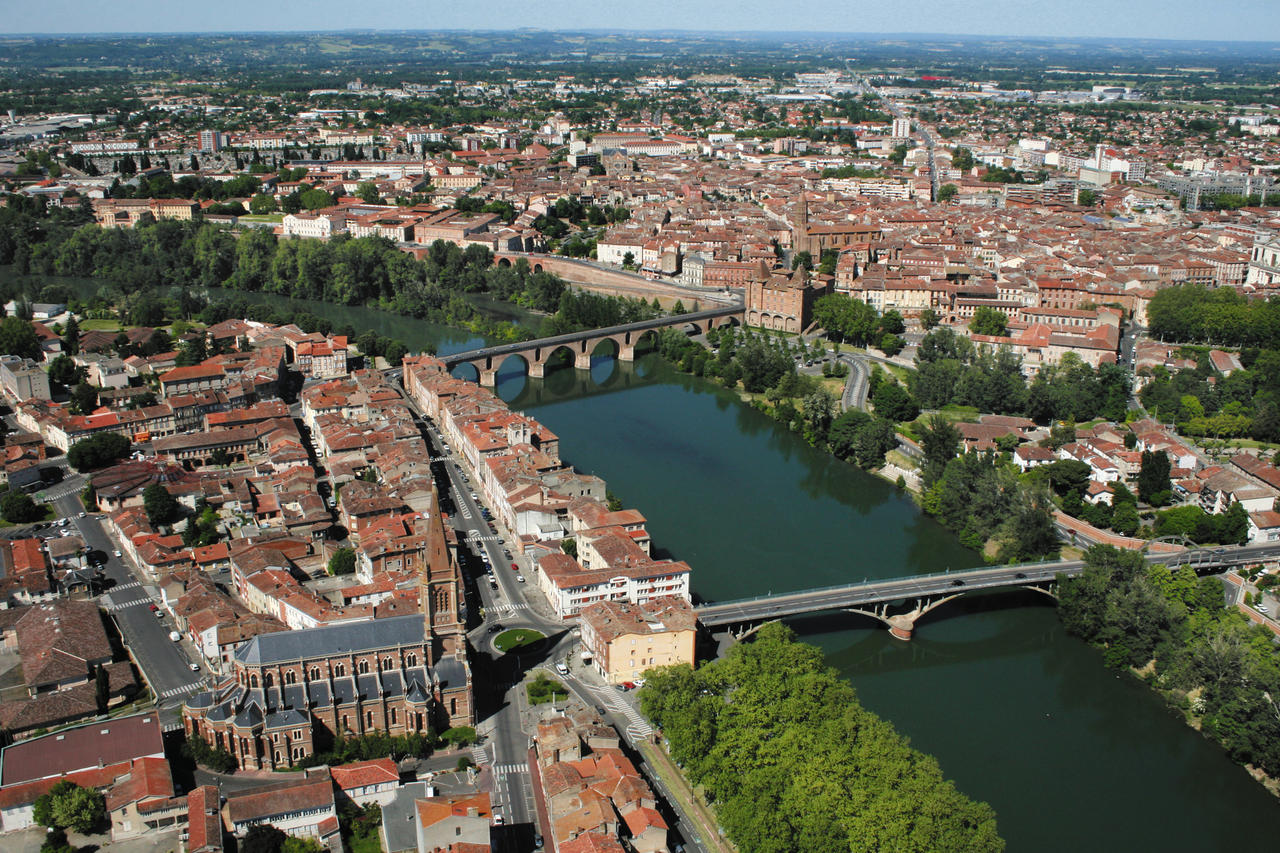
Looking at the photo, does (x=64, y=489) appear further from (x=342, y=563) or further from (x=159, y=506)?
(x=342, y=563)

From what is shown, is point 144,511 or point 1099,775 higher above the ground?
point 144,511

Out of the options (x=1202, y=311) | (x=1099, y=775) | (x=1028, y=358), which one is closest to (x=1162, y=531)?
(x=1099, y=775)

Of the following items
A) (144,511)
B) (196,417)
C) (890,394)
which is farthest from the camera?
(890,394)

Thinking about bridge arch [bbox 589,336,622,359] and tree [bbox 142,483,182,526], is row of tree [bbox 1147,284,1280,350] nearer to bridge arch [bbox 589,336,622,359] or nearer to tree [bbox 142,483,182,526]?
bridge arch [bbox 589,336,622,359]

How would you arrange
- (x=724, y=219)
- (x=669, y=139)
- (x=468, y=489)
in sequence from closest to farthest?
(x=468, y=489) < (x=724, y=219) < (x=669, y=139)

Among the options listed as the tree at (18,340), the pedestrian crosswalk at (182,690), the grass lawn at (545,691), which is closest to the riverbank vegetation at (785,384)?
the grass lawn at (545,691)

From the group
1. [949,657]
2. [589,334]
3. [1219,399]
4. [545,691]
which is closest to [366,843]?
[545,691]

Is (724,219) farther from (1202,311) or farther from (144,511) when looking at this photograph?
(144,511)
